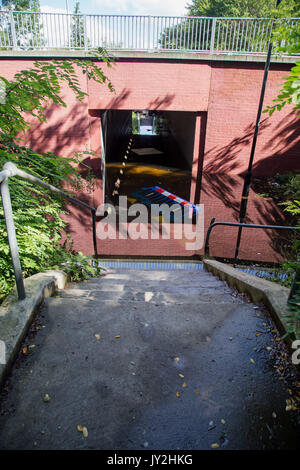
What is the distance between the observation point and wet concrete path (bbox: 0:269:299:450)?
1605mm

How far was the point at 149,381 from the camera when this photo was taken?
1.95 metres

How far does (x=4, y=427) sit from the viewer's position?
1.58 m

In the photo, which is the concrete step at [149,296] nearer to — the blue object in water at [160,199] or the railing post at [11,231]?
the railing post at [11,231]

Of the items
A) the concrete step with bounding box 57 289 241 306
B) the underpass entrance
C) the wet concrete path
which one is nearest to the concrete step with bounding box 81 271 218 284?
the concrete step with bounding box 57 289 241 306

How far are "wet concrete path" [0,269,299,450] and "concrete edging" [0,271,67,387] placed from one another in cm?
9

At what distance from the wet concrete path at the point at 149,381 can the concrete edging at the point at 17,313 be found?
0.09m

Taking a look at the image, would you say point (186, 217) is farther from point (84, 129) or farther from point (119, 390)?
point (119, 390)

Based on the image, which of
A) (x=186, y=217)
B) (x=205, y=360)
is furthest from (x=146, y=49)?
(x=205, y=360)

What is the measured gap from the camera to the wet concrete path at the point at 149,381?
1.61 m

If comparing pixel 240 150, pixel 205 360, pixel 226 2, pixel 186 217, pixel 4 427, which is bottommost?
pixel 186 217

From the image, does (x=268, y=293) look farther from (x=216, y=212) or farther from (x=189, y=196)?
(x=189, y=196)

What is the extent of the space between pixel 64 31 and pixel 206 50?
5.20m

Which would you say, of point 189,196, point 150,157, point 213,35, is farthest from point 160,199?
point 150,157

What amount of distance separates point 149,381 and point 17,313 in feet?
3.73
